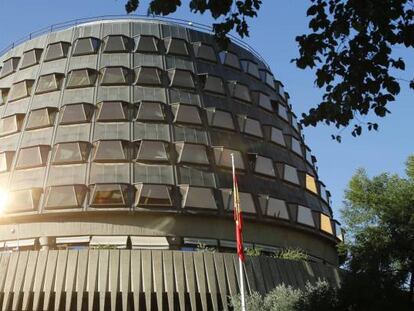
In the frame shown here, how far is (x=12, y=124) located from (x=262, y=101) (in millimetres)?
17770

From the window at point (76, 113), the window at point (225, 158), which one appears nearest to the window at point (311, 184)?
the window at point (225, 158)

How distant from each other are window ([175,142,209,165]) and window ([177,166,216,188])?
1.68 feet

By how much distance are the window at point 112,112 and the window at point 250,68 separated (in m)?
11.5

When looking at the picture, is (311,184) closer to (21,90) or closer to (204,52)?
Answer: (204,52)

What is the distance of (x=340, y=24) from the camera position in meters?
12.6

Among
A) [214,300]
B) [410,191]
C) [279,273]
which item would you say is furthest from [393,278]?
[410,191]

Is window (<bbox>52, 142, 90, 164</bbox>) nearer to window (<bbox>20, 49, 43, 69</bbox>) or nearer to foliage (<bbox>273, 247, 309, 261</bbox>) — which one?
window (<bbox>20, 49, 43, 69</bbox>)

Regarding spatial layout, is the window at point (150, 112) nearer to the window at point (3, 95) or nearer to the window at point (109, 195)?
the window at point (109, 195)

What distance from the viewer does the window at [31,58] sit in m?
44.1

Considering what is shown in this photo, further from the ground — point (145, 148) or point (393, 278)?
point (145, 148)

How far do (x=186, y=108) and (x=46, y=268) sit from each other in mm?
14955

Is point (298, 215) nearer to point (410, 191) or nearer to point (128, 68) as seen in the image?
point (410, 191)

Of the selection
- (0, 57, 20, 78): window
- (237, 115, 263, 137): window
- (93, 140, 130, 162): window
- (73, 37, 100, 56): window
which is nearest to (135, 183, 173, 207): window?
(93, 140, 130, 162): window

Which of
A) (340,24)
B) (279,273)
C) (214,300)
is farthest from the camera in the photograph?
(279,273)
